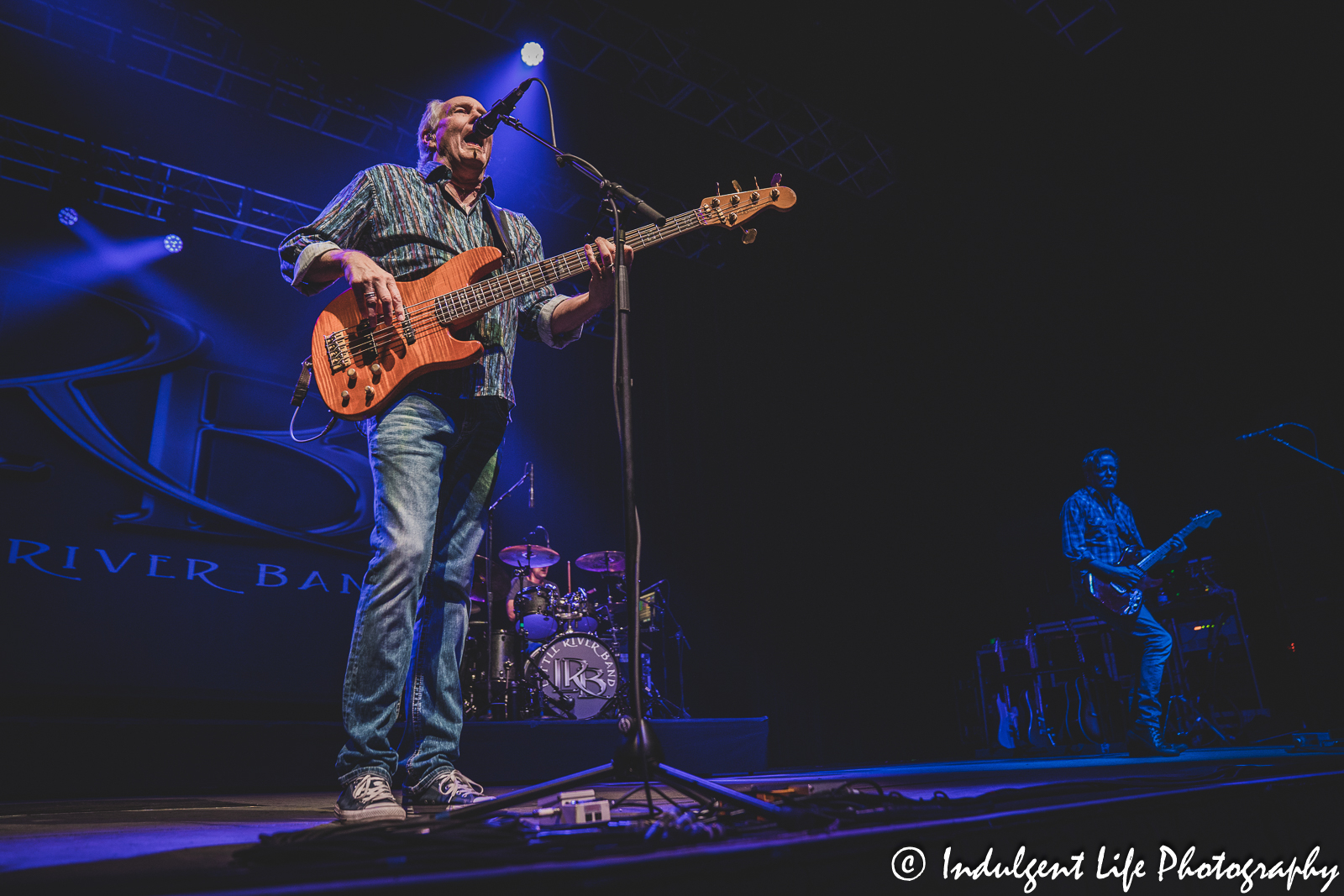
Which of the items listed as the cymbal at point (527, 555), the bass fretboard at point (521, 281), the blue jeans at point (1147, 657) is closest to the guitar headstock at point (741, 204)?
the bass fretboard at point (521, 281)

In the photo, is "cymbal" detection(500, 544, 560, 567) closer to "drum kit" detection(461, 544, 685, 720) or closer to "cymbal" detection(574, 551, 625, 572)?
"drum kit" detection(461, 544, 685, 720)

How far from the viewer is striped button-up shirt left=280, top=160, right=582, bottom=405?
2344mm

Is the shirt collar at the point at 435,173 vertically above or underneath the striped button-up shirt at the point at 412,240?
above

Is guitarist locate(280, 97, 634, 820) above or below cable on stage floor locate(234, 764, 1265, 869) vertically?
above

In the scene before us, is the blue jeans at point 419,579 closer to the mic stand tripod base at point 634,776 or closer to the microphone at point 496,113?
the mic stand tripod base at point 634,776

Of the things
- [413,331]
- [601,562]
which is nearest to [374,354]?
[413,331]

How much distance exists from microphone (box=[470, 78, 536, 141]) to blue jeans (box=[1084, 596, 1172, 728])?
15.8 ft

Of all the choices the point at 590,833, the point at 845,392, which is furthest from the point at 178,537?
the point at 845,392

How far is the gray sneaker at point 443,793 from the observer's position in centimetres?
211

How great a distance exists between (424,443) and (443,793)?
0.95 meters

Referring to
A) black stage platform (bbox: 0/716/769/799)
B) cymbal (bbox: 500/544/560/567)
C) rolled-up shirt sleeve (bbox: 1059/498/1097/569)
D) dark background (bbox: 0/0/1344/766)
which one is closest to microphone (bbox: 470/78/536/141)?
black stage platform (bbox: 0/716/769/799)

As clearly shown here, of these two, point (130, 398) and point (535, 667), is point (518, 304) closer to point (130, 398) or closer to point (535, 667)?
point (535, 667)

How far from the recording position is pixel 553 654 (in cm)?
674

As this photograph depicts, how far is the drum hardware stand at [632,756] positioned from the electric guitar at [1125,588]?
4421mm
